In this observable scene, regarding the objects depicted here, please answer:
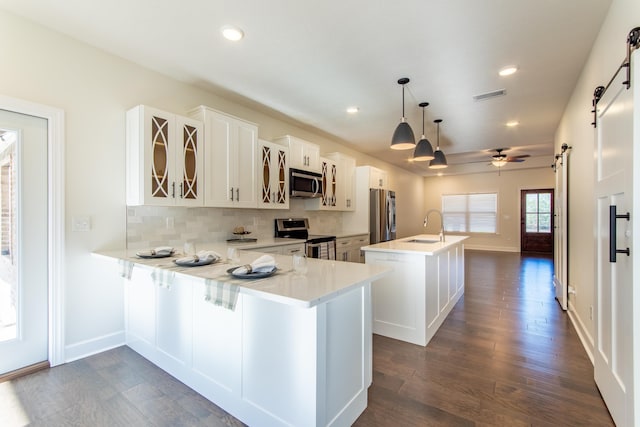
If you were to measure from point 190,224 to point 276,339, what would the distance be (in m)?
2.18

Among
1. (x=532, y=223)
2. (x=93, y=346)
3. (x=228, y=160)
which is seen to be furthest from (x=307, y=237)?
(x=532, y=223)

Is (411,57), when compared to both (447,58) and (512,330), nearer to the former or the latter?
(447,58)

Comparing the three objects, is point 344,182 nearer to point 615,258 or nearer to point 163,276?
point 163,276

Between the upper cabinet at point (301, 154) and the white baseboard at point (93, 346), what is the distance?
278cm

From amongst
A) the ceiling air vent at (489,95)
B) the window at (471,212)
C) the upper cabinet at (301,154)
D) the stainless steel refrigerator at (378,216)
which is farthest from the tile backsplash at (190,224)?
the window at (471,212)

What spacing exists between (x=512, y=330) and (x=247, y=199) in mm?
3224

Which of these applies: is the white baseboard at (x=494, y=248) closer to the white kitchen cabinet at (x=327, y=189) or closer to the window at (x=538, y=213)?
the window at (x=538, y=213)

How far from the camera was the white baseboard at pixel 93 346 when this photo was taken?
2.40 m

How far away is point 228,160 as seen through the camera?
10.8 ft

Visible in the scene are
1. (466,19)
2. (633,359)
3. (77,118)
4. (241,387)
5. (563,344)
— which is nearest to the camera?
(633,359)

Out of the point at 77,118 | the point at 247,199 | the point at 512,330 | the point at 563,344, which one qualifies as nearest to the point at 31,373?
the point at 77,118

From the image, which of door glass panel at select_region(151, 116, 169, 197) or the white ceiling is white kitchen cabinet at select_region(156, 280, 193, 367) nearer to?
door glass panel at select_region(151, 116, 169, 197)

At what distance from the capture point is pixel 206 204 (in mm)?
3070

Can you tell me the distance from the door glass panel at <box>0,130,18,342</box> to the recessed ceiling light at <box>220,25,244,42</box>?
5.75 feet
